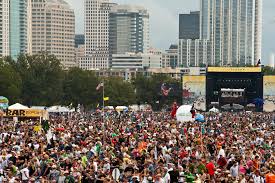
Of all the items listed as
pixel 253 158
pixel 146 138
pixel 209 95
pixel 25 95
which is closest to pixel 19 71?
pixel 25 95

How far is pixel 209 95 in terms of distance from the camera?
334 ft

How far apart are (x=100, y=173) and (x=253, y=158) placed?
6.22m

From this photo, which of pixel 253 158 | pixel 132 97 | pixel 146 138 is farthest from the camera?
pixel 132 97

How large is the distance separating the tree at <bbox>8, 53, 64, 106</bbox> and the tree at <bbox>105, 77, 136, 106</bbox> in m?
19.4

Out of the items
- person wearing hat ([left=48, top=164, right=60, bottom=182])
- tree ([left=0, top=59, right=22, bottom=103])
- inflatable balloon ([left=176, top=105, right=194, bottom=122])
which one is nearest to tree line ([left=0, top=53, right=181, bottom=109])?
tree ([left=0, top=59, right=22, bottom=103])

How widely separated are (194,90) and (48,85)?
21885 mm

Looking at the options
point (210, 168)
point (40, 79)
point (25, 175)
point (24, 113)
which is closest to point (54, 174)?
point (25, 175)

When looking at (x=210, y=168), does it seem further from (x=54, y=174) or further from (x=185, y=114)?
(x=185, y=114)

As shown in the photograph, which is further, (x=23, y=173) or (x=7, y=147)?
(x=7, y=147)

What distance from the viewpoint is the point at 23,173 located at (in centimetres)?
2503

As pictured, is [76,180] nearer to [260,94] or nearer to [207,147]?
[207,147]

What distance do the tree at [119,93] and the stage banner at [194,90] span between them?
104 ft

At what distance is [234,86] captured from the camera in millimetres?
100062

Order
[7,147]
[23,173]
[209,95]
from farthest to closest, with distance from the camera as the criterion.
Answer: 1. [209,95]
2. [7,147]
3. [23,173]
